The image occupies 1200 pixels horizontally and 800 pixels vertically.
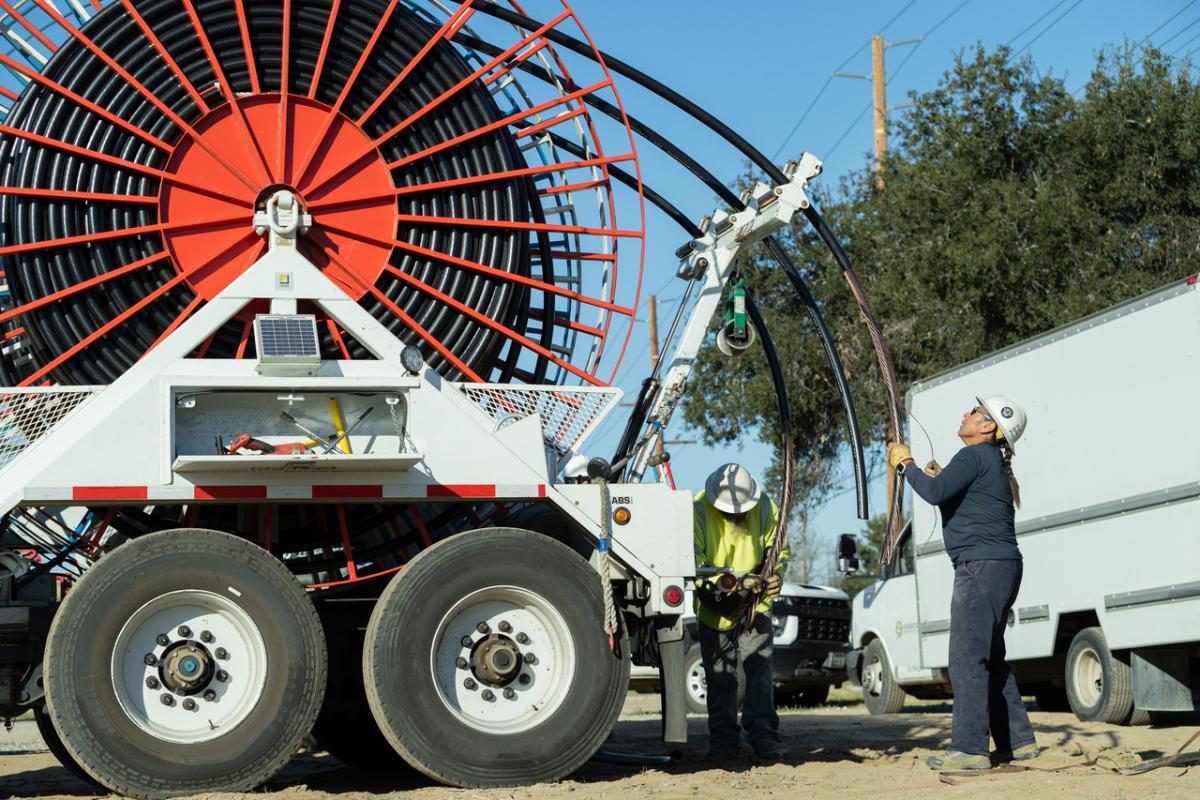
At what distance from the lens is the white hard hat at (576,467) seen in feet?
26.9

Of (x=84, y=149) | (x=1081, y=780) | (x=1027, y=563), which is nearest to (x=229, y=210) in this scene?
(x=84, y=149)

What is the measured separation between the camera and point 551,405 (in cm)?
832

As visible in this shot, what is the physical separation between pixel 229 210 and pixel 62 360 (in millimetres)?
1108

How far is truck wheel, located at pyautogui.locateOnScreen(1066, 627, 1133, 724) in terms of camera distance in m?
11.4

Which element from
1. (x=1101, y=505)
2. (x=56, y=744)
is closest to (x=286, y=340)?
(x=56, y=744)

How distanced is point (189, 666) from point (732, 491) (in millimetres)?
3478

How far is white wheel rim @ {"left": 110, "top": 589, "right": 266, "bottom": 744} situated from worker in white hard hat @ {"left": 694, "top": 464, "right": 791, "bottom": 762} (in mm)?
2771

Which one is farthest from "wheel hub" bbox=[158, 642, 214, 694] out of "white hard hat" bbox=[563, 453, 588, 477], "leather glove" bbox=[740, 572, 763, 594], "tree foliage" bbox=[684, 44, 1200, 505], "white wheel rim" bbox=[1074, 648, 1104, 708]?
"tree foliage" bbox=[684, 44, 1200, 505]

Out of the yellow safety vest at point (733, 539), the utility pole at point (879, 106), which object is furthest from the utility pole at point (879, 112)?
the yellow safety vest at point (733, 539)

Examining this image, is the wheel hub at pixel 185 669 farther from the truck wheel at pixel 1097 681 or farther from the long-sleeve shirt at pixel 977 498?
the truck wheel at pixel 1097 681

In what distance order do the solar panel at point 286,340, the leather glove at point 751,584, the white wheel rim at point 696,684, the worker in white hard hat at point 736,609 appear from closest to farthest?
the solar panel at point 286,340
the leather glove at point 751,584
the worker in white hard hat at point 736,609
the white wheel rim at point 696,684

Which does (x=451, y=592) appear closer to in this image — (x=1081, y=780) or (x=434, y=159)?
(x=434, y=159)

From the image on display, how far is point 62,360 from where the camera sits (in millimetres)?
7816

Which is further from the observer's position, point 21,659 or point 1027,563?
point 1027,563
